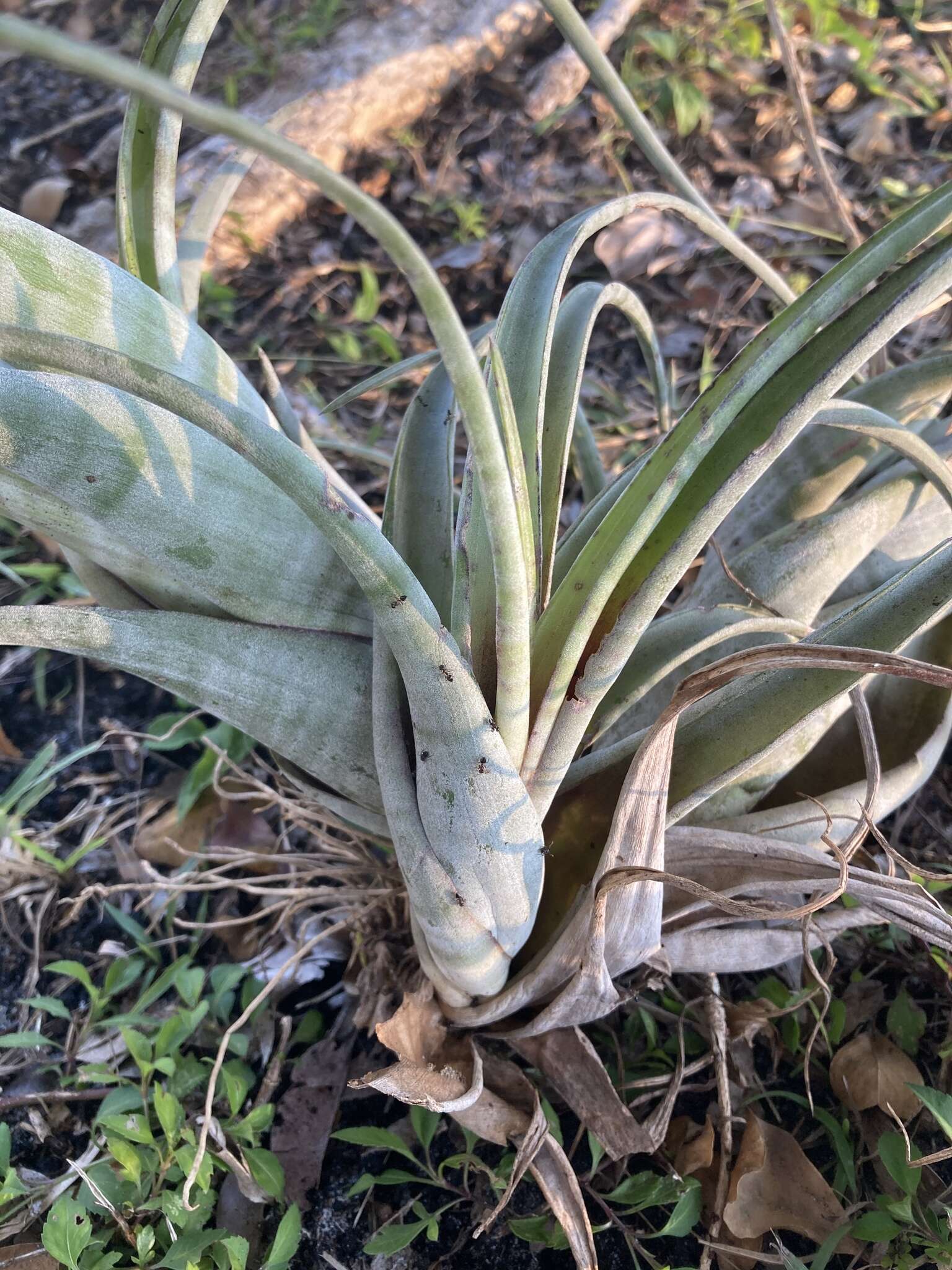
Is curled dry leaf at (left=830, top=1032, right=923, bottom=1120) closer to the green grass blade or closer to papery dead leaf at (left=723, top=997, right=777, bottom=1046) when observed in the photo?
papery dead leaf at (left=723, top=997, right=777, bottom=1046)

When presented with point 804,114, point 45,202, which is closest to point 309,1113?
point 804,114

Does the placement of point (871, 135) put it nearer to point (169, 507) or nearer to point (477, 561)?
point (477, 561)

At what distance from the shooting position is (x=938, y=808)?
1029 mm

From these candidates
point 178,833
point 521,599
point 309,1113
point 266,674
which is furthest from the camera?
point 178,833

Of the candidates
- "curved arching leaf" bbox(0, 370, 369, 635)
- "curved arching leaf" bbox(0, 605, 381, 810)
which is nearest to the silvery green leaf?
"curved arching leaf" bbox(0, 370, 369, 635)

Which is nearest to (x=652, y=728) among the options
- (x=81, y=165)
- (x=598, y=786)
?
(x=598, y=786)

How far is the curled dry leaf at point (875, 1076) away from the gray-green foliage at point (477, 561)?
0.21 metres

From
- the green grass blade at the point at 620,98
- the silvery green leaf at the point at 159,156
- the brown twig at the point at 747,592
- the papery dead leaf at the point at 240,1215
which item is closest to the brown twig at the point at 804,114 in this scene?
the green grass blade at the point at 620,98

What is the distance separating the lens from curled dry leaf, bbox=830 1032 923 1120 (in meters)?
0.78

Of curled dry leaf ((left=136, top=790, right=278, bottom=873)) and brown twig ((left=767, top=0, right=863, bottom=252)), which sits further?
curled dry leaf ((left=136, top=790, right=278, bottom=873))

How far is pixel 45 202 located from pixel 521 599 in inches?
72.5

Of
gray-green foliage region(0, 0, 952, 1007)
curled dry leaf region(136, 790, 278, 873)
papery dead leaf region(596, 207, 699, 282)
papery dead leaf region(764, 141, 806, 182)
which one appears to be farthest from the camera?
papery dead leaf region(764, 141, 806, 182)

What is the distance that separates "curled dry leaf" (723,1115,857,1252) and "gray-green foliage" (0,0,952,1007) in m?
0.19

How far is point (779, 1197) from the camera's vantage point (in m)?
0.74
